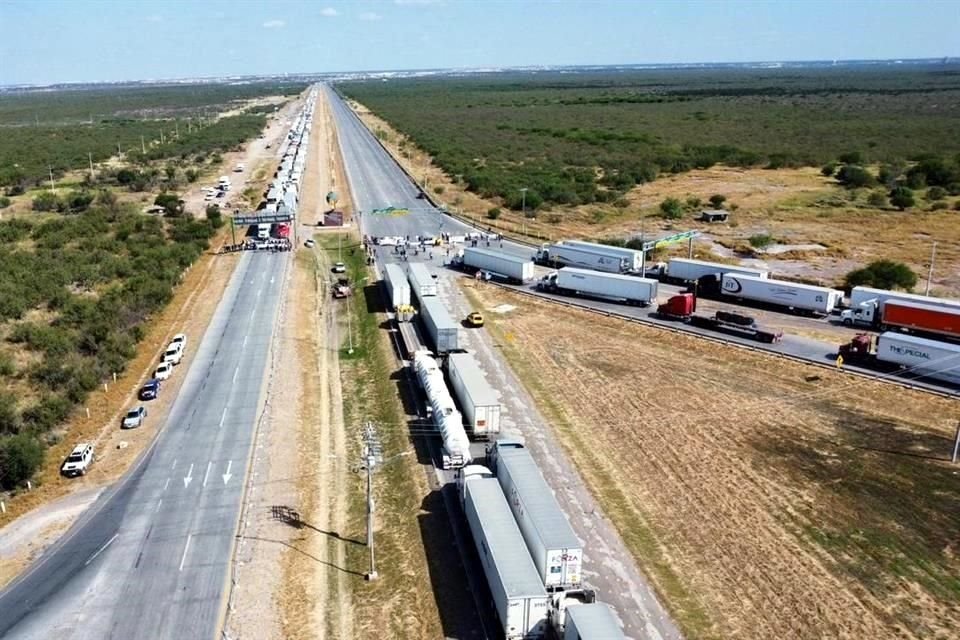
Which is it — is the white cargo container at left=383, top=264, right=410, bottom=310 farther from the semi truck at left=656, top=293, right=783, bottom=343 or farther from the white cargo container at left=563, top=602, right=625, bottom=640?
the white cargo container at left=563, top=602, right=625, bottom=640

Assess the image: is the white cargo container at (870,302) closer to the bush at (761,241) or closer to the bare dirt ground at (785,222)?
the bare dirt ground at (785,222)

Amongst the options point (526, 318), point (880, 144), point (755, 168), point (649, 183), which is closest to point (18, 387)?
point (526, 318)

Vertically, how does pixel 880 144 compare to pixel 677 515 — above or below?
above

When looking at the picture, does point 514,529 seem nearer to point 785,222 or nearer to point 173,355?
point 173,355

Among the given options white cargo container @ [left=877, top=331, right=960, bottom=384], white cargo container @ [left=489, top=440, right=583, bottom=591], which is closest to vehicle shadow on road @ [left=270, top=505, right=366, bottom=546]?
white cargo container @ [left=489, top=440, right=583, bottom=591]

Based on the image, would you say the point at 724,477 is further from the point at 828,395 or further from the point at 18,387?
the point at 18,387

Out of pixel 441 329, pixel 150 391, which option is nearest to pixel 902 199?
pixel 441 329
